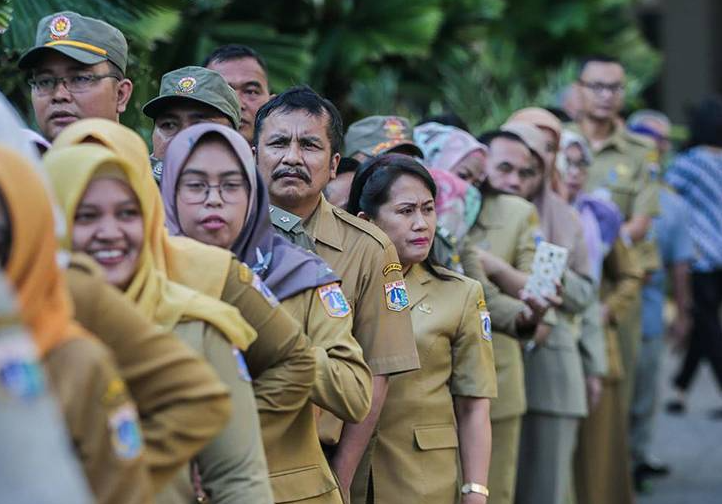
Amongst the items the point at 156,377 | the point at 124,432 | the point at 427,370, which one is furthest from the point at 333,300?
the point at 124,432

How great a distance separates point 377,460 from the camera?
5.27 metres

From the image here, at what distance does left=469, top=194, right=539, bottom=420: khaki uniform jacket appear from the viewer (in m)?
6.70

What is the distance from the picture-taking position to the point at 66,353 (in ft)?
8.91

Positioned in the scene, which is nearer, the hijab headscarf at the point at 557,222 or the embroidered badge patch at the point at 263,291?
the embroidered badge patch at the point at 263,291

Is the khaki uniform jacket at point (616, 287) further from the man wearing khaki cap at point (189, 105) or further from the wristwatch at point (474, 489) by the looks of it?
the man wearing khaki cap at point (189, 105)

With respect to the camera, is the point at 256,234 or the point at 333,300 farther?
the point at 333,300

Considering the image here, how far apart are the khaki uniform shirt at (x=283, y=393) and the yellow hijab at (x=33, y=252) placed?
108 centimetres

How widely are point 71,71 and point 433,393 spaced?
1.66 metres

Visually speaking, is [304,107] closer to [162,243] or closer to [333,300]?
[333,300]

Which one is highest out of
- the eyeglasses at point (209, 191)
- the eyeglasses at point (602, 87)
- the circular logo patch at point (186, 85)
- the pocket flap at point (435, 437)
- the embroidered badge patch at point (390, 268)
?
the eyeglasses at point (602, 87)

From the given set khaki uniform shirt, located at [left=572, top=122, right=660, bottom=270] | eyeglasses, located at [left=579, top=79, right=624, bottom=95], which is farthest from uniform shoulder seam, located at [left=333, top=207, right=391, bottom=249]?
eyeglasses, located at [left=579, top=79, right=624, bottom=95]

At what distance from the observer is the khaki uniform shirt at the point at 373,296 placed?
15.9 ft

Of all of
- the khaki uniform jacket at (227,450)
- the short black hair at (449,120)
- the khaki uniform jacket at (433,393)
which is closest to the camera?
the khaki uniform jacket at (227,450)

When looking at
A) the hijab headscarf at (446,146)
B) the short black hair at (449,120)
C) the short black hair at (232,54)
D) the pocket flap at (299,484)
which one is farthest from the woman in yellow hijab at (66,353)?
the short black hair at (449,120)
